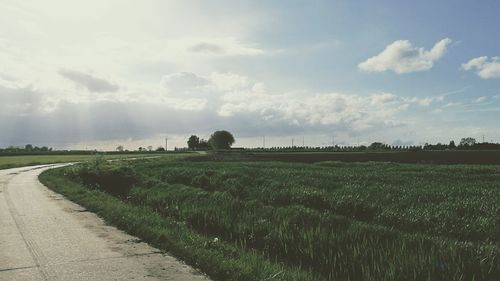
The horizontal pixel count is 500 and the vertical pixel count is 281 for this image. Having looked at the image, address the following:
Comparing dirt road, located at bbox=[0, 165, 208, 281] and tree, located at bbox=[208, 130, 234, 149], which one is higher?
tree, located at bbox=[208, 130, 234, 149]

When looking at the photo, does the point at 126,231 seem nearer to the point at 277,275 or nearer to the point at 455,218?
the point at 277,275

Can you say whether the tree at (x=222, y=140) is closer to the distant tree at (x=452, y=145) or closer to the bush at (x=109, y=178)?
the distant tree at (x=452, y=145)

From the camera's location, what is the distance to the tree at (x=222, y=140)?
19375 centimetres

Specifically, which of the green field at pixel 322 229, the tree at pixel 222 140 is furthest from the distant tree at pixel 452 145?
the green field at pixel 322 229

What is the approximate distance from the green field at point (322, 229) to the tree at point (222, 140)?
17032 cm

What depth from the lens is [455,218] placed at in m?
13.5

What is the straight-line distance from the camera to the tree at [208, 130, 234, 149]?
194m

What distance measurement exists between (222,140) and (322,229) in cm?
18416

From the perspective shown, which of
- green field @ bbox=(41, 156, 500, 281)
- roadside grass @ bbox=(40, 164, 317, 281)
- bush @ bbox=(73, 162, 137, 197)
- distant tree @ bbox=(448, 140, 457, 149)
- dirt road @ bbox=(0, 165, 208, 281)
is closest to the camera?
dirt road @ bbox=(0, 165, 208, 281)

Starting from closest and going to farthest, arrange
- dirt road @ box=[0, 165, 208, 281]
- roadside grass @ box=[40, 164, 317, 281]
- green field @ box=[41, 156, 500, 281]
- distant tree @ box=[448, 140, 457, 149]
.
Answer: dirt road @ box=[0, 165, 208, 281] < roadside grass @ box=[40, 164, 317, 281] < green field @ box=[41, 156, 500, 281] < distant tree @ box=[448, 140, 457, 149]

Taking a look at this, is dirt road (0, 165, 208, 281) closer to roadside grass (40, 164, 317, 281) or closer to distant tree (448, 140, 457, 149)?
roadside grass (40, 164, 317, 281)

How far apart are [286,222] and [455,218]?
5.47 metres

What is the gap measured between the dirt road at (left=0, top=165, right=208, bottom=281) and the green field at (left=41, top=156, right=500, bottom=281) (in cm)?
56

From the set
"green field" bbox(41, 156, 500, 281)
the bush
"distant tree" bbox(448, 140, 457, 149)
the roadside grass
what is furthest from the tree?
the roadside grass
